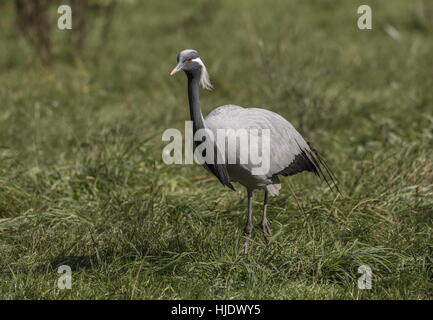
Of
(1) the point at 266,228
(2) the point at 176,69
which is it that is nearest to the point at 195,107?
(2) the point at 176,69

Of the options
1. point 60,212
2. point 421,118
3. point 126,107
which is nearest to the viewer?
point 60,212

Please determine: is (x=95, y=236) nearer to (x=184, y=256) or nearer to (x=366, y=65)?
(x=184, y=256)

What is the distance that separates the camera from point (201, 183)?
597 cm

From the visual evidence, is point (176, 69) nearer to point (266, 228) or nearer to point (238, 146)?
point (238, 146)

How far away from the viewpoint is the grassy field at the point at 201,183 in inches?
166

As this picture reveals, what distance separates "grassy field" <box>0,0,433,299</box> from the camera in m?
4.22

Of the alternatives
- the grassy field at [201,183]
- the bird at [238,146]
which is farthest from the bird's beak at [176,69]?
the grassy field at [201,183]

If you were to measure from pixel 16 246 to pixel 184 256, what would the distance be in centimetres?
119

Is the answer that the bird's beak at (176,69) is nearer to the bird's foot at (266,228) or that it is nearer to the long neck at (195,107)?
the long neck at (195,107)

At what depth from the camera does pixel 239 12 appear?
39.5ft

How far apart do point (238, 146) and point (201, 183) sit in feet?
5.68
